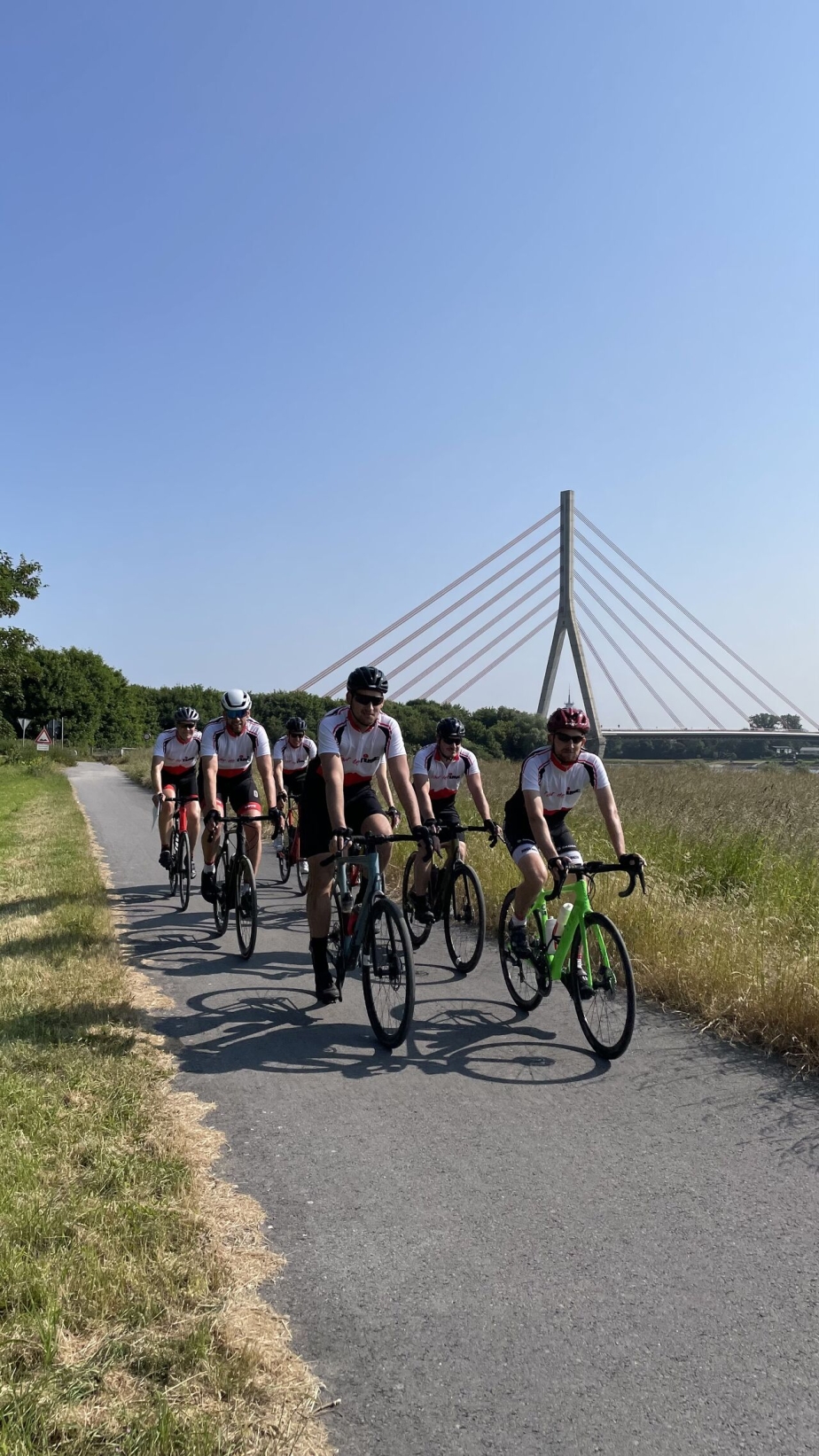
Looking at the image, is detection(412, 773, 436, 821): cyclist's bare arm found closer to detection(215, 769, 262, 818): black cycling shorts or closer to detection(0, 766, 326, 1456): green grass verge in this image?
detection(215, 769, 262, 818): black cycling shorts

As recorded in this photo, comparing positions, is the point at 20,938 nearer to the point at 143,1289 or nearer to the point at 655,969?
the point at 655,969

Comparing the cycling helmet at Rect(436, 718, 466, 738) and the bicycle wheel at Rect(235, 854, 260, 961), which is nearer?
the bicycle wheel at Rect(235, 854, 260, 961)

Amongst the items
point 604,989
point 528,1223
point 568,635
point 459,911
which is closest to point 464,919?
point 459,911

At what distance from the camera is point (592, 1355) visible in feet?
8.71

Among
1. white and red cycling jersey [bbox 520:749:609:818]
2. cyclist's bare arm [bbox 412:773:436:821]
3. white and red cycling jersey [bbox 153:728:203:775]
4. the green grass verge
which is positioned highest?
white and red cycling jersey [bbox 153:728:203:775]

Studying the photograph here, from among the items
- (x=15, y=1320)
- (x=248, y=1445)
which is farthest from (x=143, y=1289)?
(x=248, y=1445)

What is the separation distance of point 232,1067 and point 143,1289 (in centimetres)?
225

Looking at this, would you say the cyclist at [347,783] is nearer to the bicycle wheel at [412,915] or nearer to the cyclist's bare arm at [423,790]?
the cyclist's bare arm at [423,790]

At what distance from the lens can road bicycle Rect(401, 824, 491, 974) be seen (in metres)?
7.31

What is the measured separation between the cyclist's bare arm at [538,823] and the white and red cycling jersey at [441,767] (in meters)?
2.32

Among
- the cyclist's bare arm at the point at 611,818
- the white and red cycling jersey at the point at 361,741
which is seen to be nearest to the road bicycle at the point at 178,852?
the white and red cycling jersey at the point at 361,741

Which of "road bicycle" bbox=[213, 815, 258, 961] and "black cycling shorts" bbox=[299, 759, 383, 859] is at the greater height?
"black cycling shorts" bbox=[299, 759, 383, 859]

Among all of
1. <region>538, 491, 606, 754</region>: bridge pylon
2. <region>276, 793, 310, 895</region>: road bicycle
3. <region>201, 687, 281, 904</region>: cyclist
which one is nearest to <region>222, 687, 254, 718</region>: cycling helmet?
<region>201, 687, 281, 904</region>: cyclist

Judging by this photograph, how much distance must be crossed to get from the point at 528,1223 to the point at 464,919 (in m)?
4.27
